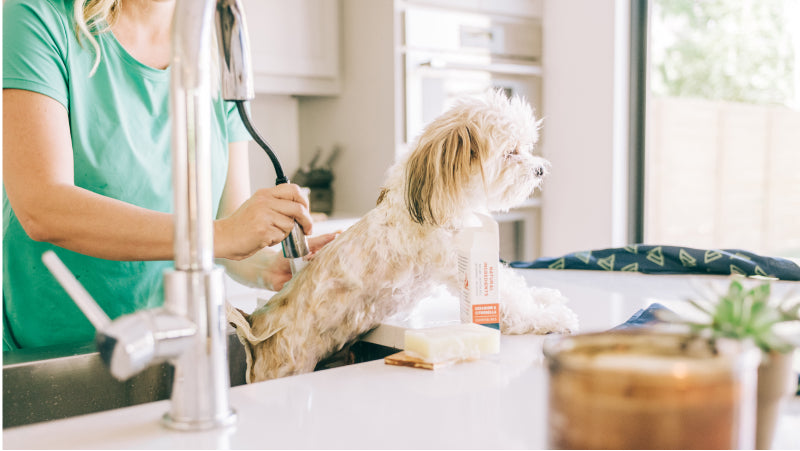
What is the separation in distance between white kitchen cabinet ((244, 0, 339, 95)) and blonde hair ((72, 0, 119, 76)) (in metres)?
1.92

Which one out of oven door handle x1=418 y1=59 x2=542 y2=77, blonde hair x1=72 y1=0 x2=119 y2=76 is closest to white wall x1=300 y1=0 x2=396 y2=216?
oven door handle x1=418 y1=59 x2=542 y2=77

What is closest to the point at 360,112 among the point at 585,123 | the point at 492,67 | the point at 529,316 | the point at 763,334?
the point at 492,67

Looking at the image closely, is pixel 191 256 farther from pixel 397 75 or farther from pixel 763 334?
pixel 397 75

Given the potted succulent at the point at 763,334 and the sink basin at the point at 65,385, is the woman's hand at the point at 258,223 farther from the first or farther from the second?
the potted succulent at the point at 763,334

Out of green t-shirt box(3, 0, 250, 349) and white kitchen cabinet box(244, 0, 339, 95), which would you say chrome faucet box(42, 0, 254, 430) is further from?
white kitchen cabinet box(244, 0, 339, 95)

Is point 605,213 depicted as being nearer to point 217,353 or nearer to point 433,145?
point 433,145

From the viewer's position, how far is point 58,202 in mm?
1002

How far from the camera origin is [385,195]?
1.29 m

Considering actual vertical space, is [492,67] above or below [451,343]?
above

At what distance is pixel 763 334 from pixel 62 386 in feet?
3.00

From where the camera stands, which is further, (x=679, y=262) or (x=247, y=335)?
(x=679, y=262)

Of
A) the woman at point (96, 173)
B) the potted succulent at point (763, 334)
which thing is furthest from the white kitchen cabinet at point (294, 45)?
the potted succulent at point (763, 334)

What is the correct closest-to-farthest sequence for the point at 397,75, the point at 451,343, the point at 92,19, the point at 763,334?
the point at 763,334 → the point at 451,343 → the point at 92,19 → the point at 397,75

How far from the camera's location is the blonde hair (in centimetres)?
117
